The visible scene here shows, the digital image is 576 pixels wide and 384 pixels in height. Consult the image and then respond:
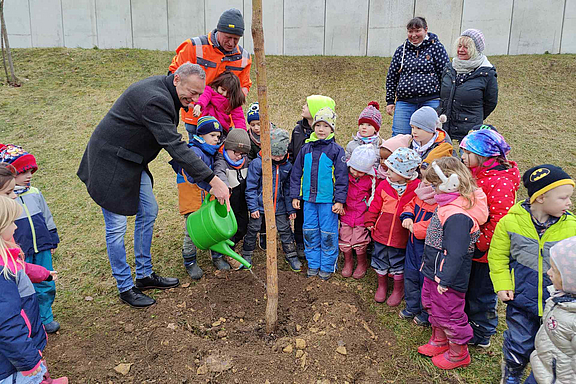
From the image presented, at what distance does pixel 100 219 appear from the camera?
16.6 feet

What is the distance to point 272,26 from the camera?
11398mm

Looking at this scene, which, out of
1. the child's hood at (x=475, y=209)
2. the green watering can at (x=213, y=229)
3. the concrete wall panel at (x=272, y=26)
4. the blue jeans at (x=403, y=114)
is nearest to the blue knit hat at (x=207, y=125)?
the green watering can at (x=213, y=229)

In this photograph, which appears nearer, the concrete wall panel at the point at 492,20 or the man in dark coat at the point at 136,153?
the man in dark coat at the point at 136,153

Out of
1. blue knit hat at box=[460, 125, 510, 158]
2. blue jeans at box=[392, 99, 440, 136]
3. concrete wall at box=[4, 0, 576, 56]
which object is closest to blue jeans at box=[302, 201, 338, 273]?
blue knit hat at box=[460, 125, 510, 158]

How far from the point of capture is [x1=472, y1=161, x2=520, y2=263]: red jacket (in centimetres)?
273

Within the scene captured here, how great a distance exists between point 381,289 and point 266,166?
159 cm

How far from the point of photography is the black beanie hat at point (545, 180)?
2.20 meters

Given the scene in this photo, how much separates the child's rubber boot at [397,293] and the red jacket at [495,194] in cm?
81

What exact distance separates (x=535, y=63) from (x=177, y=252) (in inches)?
369

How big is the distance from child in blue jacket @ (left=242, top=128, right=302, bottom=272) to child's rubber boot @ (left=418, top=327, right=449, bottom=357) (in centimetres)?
140

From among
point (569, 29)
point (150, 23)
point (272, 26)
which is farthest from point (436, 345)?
point (150, 23)

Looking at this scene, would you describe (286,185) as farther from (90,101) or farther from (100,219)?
(90,101)

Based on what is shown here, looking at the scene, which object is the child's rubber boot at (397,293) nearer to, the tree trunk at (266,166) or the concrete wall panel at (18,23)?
the tree trunk at (266,166)

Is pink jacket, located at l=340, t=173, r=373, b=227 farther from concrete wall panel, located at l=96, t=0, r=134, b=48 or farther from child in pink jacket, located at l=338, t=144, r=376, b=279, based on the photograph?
concrete wall panel, located at l=96, t=0, r=134, b=48
